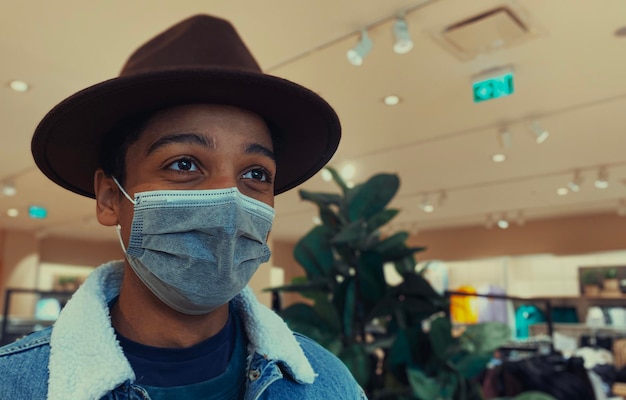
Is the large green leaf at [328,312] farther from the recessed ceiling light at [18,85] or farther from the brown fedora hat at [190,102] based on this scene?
the recessed ceiling light at [18,85]

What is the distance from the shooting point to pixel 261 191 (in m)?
0.98

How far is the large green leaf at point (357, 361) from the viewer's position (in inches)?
69.2

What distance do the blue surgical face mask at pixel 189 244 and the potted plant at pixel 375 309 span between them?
35.7 inches

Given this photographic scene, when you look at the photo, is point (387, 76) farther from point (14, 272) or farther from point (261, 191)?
point (14, 272)

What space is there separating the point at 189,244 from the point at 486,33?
2.73 meters

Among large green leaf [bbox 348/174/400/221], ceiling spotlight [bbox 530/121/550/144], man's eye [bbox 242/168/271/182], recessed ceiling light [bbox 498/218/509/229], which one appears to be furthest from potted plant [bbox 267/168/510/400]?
recessed ceiling light [bbox 498/218/509/229]

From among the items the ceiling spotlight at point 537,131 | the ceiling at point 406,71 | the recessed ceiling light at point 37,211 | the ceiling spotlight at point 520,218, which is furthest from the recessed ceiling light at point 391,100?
the recessed ceiling light at point 37,211

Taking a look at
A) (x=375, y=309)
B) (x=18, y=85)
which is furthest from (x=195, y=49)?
(x=18, y=85)

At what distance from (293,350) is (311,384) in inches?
2.6

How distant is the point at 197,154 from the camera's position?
0.90m

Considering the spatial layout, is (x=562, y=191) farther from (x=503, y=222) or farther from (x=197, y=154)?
(x=197, y=154)

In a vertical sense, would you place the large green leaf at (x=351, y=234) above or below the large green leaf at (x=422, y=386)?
above

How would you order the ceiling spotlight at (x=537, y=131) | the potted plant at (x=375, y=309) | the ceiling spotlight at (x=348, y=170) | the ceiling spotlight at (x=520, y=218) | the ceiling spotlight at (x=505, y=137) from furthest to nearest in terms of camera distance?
the ceiling spotlight at (x=520, y=218) → the ceiling spotlight at (x=348, y=170) → the ceiling spotlight at (x=505, y=137) → the ceiling spotlight at (x=537, y=131) → the potted plant at (x=375, y=309)

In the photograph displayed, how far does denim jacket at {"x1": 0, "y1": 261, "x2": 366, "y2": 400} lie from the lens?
0.79 meters
